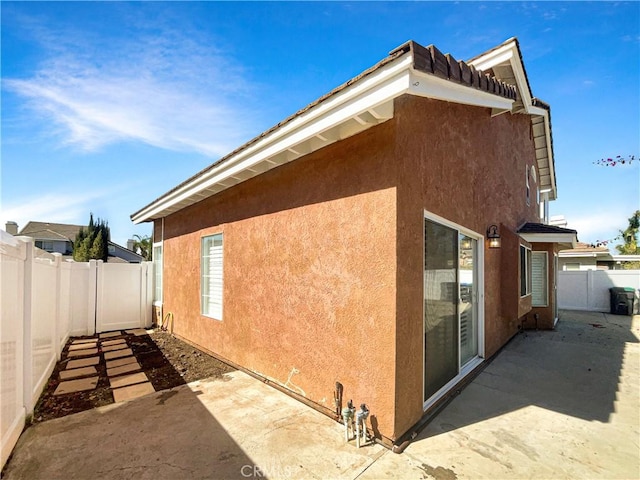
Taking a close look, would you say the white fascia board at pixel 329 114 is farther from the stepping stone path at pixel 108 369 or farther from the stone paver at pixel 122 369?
the stone paver at pixel 122 369

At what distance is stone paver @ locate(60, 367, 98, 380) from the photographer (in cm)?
621

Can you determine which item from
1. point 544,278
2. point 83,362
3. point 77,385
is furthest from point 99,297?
point 544,278

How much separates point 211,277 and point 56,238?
35.8 m

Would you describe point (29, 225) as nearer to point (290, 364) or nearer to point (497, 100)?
Result: point (290, 364)

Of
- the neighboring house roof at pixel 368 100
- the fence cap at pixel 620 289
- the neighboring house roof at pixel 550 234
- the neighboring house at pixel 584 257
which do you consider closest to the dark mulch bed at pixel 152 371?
the neighboring house roof at pixel 368 100

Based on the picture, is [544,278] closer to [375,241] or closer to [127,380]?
[375,241]

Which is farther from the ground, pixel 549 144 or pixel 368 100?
pixel 549 144

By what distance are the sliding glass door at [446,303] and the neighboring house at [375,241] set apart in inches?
1.6

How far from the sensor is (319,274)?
15.3 feet

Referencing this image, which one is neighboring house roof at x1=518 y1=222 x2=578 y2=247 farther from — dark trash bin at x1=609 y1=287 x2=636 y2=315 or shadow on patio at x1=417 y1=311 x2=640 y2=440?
dark trash bin at x1=609 y1=287 x2=636 y2=315

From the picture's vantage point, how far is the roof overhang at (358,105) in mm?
3016

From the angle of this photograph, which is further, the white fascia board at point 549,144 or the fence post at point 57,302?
the white fascia board at point 549,144

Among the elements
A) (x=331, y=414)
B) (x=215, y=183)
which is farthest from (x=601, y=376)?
(x=215, y=183)

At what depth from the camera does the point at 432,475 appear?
10.3 ft
